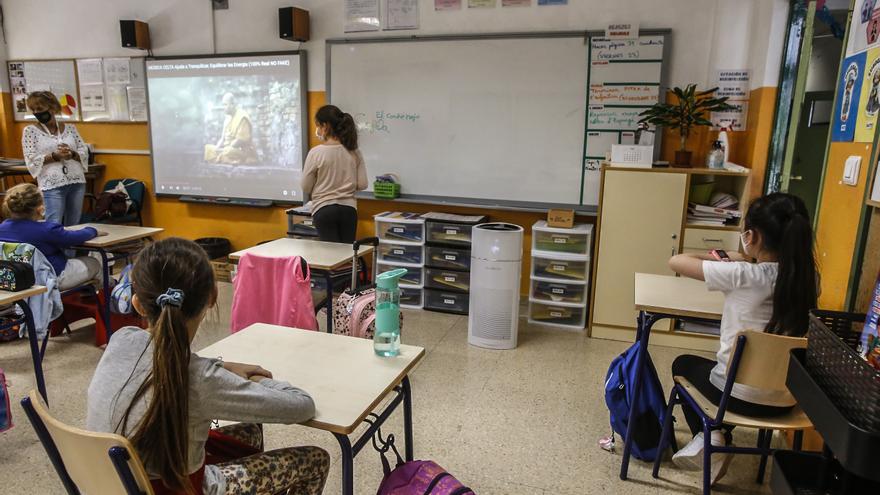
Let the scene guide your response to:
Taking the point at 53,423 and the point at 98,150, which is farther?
the point at 98,150

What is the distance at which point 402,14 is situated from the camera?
4316mm

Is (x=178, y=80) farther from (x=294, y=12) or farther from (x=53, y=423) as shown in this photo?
(x=53, y=423)

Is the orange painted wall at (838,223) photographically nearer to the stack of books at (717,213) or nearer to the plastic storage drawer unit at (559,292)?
the stack of books at (717,213)

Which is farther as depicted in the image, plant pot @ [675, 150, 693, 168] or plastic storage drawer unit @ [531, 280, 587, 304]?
plastic storage drawer unit @ [531, 280, 587, 304]

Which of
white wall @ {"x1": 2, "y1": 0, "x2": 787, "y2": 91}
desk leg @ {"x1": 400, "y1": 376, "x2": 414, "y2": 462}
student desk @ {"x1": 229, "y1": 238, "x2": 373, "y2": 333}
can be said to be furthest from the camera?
white wall @ {"x1": 2, "y1": 0, "x2": 787, "y2": 91}

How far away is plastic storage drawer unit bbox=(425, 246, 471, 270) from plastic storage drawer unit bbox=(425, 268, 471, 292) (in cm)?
5

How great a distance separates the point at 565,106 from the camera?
403cm

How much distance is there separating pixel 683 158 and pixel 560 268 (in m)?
1.08

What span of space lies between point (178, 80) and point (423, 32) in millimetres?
2419

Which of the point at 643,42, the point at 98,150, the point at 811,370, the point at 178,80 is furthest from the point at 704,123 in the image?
the point at 98,150

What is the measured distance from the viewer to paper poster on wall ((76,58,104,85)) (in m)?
5.32

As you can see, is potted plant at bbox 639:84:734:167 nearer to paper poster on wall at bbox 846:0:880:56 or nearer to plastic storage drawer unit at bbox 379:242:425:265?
paper poster on wall at bbox 846:0:880:56

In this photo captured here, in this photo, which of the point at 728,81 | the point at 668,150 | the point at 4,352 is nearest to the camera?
the point at 4,352

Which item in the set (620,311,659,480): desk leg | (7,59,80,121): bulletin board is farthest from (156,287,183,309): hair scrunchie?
(7,59,80,121): bulletin board
